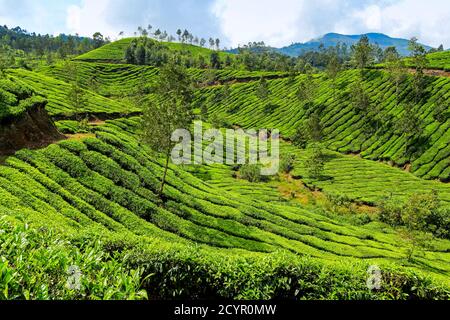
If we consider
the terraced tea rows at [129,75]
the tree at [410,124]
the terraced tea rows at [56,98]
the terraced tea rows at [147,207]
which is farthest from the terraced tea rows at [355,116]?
the terraced tea rows at [56,98]

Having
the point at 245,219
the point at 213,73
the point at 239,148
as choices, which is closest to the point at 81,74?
the point at 213,73

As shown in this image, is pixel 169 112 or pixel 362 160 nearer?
pixel 169 112

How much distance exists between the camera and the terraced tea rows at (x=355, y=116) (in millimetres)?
93188

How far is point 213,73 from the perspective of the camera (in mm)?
190250

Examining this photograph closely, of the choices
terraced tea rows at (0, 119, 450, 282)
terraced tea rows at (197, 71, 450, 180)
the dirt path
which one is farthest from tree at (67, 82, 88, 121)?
the dirt path

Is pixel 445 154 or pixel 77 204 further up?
pixel 445 154

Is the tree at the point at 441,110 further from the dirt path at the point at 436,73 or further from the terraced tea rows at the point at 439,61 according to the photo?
the terraced tea rows at the point at 439,61

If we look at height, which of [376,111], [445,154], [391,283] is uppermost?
[376,111]

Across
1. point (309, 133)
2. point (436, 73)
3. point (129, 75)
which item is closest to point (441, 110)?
point (436, 73)

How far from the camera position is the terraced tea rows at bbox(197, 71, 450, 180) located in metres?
93.2

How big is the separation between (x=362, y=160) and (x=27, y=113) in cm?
8814
